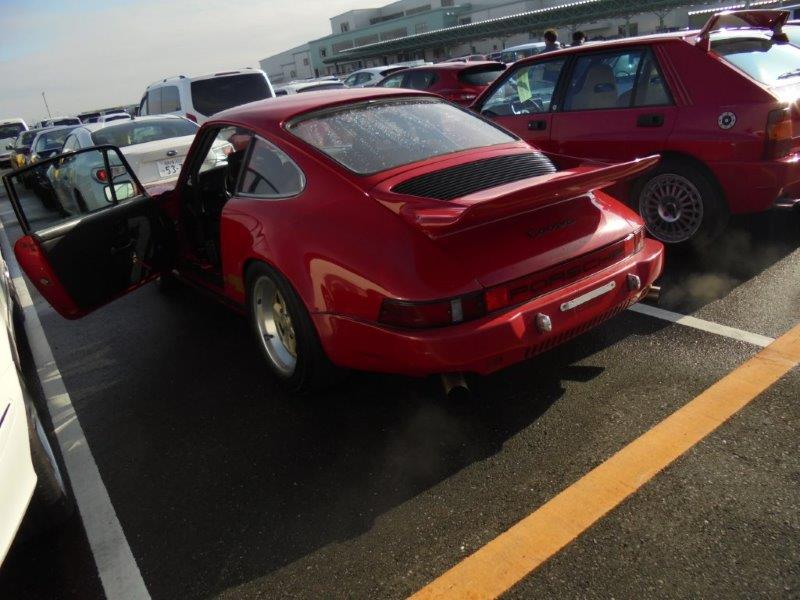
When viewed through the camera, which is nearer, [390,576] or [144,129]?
[390,576]

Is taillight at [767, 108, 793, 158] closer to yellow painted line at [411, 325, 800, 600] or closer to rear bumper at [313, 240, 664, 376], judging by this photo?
yellow painted line at [411, 325, 800, 600]

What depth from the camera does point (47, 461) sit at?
248 centimetres

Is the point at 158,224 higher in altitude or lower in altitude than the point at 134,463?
higher

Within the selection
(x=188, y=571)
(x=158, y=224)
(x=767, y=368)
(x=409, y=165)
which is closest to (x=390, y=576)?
(x=188, y=571)

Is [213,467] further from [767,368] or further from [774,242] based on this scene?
[774,242]

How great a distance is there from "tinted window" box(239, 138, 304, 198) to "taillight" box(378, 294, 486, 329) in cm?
95

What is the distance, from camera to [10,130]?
30844 mm

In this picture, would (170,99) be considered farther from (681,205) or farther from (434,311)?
(434,311)

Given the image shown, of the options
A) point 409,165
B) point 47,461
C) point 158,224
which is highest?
point 409,165

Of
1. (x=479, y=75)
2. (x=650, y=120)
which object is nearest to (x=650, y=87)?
(x=650, y=120)

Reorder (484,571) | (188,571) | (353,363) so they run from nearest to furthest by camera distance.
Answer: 1. (484,571)
2. (188,571)
3. (353,363)

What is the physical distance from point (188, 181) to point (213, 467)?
2376mm

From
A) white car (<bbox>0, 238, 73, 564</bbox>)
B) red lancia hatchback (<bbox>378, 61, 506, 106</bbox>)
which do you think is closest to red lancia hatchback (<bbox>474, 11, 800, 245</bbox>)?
A: white car (<bbox>0, 238, 73, 564</bbox>)

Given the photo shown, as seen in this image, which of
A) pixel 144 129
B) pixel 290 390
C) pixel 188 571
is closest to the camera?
pixel 188 571
